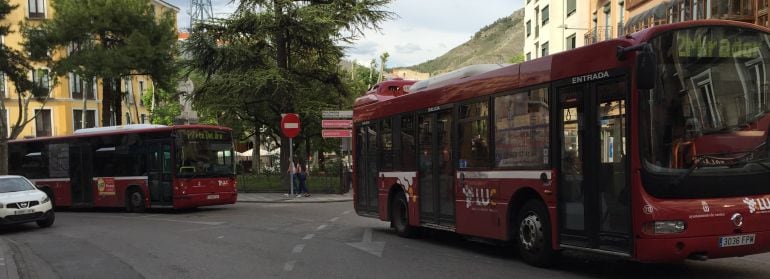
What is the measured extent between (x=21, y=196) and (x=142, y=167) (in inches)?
194

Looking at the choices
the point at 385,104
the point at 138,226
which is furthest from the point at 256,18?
the point at 385,104

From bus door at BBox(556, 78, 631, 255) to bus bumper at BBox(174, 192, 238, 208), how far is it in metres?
14.9

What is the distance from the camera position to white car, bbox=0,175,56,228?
16.4m

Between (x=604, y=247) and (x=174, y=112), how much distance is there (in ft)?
205

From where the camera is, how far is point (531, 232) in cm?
884

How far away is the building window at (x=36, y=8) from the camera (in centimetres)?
6116

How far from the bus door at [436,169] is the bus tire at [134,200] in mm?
12861

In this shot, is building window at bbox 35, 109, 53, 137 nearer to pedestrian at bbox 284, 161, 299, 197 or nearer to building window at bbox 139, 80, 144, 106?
building window at bbox 139, 80, 144, 106

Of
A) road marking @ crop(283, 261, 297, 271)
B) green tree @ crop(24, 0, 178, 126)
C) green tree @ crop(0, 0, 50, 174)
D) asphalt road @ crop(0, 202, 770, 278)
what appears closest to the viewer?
asphalt road @ crop(0, 202, 770, 278)

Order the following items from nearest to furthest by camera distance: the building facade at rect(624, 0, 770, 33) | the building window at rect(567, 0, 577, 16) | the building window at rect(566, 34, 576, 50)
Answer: the building facade at rect(624, 0, 770, 33) → the building window at rect(567, 0, 577, 16) → the building window at rect(566, 34, 576, 50)

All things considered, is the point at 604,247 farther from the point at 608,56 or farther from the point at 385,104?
the point at 385,104

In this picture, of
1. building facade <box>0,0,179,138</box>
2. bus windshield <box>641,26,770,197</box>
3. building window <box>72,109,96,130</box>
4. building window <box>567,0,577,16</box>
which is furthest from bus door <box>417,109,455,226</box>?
building window <box>72,109,96,130</box>

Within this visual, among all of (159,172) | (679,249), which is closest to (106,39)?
(159,172)

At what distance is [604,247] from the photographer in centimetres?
745
